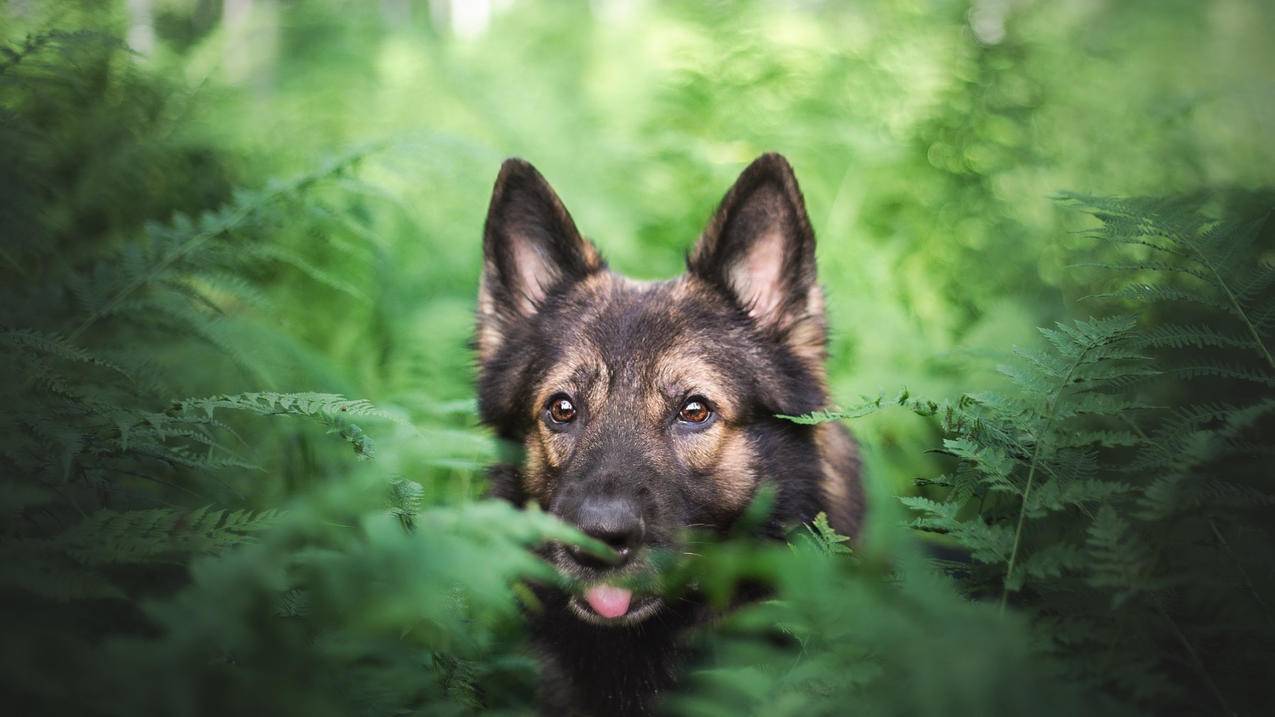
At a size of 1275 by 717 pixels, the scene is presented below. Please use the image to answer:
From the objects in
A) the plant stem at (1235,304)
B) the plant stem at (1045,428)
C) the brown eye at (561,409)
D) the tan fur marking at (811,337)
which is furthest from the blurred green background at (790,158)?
the plant stem at (1045,428)

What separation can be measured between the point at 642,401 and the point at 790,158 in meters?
3.84

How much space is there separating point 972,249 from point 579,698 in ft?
15.5

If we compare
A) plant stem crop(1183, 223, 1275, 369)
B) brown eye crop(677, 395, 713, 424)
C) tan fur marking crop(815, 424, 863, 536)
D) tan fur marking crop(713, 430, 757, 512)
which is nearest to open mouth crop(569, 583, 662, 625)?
tan fur marking crop(713, 430, 757, 512)

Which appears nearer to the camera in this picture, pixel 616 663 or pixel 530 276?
pixel 616 663

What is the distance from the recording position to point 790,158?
20.7 ft

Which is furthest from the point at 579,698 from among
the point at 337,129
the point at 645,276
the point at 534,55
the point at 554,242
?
the point at 534,55

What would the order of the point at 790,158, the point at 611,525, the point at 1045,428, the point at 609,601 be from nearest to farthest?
the point at 1045,428
the point at 611,525
the point at 609,601
the point at 790,158

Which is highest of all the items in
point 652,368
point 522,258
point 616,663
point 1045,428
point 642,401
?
point 522,258

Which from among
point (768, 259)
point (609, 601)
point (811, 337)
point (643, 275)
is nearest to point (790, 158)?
point (643, 275)

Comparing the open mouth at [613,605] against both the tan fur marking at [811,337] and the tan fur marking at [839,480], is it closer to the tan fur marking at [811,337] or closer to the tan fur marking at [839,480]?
the tan fur marking at [839,480]

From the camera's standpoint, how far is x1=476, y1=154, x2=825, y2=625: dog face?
115 inches

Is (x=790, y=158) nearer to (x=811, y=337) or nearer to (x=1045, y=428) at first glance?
(x=811, y=337)

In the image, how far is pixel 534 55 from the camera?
34.4ft

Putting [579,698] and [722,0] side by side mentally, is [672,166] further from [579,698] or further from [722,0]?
[579,698]
